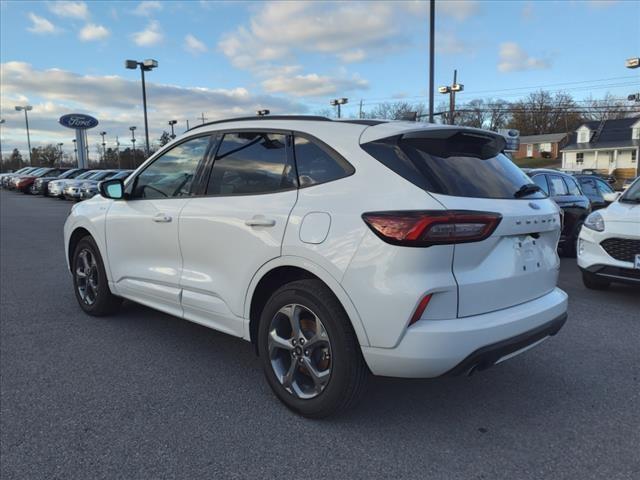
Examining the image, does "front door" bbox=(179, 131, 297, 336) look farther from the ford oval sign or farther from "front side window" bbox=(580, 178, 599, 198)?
the ford oval sign

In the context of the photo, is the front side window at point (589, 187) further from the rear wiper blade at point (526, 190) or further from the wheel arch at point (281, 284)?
the wheel arch at point (281, 284)

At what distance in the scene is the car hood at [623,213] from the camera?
5.73m

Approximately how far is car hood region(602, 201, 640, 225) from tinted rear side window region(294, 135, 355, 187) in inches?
163

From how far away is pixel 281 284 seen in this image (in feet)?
11.0

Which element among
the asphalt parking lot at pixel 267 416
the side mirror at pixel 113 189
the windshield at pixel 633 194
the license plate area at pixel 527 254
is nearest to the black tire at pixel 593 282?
the windshield at pixel 633 194

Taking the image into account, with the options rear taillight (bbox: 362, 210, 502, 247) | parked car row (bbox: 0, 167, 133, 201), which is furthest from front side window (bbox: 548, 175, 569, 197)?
parked car row (bbox: 0, 167, 133, 201)

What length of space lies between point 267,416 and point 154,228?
1.82 m

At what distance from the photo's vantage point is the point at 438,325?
268cm

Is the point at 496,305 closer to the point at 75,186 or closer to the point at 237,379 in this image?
the point at 237,379

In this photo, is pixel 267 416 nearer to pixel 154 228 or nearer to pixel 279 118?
pixel 154 228

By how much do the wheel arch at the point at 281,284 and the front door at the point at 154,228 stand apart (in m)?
0.83

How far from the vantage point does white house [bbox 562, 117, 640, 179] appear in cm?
5947

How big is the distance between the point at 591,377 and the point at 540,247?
127cm

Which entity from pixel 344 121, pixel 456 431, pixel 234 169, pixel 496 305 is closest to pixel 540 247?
pixel 496 305
